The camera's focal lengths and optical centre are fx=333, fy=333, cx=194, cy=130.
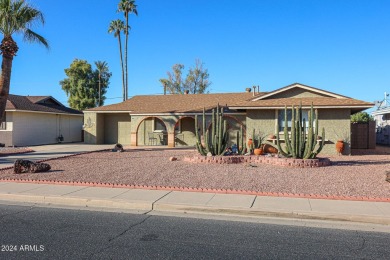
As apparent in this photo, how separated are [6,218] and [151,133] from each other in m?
19.9

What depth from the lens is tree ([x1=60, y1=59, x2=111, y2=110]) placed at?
49.3 metres

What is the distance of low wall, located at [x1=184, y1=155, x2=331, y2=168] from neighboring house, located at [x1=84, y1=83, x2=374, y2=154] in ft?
10.6

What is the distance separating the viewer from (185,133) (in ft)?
84.0

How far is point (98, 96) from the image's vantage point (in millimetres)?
51500

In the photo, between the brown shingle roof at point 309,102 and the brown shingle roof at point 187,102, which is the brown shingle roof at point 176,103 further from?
the brown shingle roof at point 309,102

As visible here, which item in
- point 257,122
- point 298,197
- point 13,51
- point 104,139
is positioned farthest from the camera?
point 104,139

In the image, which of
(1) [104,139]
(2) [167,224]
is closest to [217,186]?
(2) [167,224]

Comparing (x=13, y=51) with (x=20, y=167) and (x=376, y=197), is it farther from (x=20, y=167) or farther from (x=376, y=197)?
(x=376, y=197)

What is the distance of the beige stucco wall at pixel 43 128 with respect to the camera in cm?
2544

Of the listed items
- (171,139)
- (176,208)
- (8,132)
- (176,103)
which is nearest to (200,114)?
(171,139)

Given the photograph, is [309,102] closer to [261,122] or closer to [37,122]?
[261,122]

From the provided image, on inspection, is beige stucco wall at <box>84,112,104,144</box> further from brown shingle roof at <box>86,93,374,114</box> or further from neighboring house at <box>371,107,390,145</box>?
neighboring house at <box>371,107,390,145</box>

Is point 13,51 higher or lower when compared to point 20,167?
higher

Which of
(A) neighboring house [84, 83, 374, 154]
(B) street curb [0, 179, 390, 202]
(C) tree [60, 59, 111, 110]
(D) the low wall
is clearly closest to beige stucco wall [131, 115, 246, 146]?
(A) neighboring house [84, 83, 374, 154]
